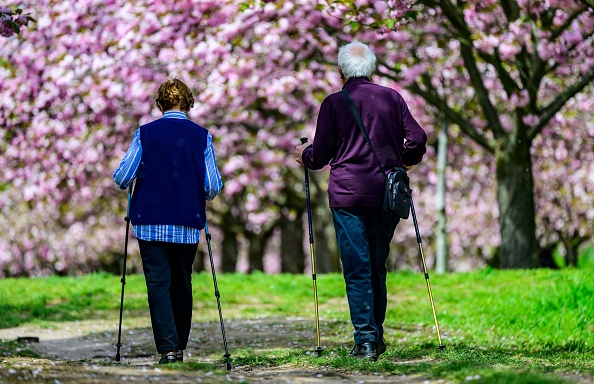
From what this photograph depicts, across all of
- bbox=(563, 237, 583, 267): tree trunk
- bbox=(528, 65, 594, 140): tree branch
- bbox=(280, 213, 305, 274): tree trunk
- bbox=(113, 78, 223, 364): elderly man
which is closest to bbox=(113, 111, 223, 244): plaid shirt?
bbox=(113, 78, 223, 364): elderly man

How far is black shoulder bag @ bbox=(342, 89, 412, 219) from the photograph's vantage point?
277 inches

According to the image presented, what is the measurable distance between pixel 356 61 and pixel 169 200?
1.68 metres

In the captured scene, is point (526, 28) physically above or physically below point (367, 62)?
above

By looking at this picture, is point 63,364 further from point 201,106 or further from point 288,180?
point 288,180

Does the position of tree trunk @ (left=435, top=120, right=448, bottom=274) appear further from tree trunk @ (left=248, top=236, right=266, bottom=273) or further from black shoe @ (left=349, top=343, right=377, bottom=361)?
black shoe @ (left=349, top=343, right=377, bottom=361)

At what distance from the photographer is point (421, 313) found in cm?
1157

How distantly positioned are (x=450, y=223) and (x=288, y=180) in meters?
6.63

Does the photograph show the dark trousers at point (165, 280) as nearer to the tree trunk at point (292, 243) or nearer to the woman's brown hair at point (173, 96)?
the woman's brown hair at point (173, 96)

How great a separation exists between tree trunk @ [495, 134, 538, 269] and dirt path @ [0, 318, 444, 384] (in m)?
5.77

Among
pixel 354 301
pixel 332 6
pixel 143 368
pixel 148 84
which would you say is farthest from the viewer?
pixel 148 84

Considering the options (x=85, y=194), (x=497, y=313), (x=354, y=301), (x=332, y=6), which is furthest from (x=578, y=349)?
(x=85, y=194)

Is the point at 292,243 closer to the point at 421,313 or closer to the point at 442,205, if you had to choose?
the point at 442,205

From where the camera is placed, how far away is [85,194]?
22.0 m

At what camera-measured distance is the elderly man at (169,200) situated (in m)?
6.90
